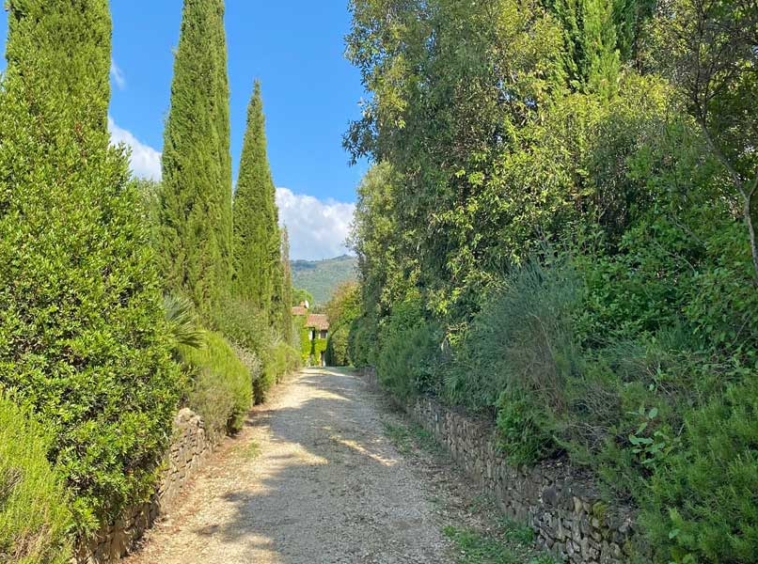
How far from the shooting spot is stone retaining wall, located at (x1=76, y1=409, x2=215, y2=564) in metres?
3.88

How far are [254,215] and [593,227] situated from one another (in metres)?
11.9

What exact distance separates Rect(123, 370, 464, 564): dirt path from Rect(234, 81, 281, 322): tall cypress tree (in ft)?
21.7

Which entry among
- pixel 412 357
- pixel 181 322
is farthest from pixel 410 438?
pixel 181 322

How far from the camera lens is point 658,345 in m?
3.91

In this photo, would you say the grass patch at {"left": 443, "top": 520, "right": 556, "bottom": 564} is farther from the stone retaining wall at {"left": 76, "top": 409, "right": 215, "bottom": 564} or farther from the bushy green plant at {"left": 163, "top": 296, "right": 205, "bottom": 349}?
the bushy green plant at {"left": 163, "top": 296, "right": 205, "bottom": 349}

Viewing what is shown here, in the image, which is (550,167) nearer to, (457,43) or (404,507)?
(457,43)

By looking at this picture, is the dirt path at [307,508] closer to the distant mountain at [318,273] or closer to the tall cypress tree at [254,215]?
the tall cypress tree at [254,215]

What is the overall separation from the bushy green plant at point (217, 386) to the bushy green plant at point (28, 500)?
11.6 feet

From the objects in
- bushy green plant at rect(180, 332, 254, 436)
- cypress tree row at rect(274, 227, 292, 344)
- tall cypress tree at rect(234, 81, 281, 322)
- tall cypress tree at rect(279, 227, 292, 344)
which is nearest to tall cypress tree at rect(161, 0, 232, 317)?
bushy green plant at rect(180, 332, 254, 436)

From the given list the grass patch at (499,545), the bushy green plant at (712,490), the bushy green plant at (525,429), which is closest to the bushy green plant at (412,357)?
the bushy green plant at (525,429)

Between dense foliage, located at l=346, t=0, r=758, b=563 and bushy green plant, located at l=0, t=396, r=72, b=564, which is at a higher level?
dense foliage, located at l=346, t=0, r=758, b=563

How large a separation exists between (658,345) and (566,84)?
5339 millimetres

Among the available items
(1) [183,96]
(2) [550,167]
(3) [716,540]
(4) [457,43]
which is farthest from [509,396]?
(1) [183,96]

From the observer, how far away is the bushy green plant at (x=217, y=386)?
7.29 m
